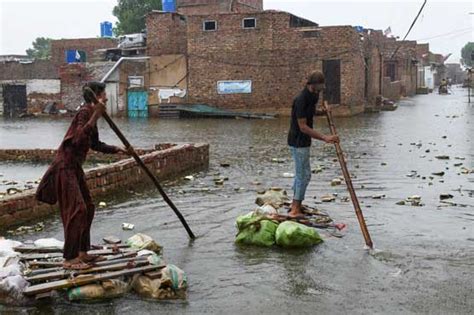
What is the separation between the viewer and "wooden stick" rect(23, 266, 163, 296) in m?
5.14

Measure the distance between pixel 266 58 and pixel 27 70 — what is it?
23.0 m

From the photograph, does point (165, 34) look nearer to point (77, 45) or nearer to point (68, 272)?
point (77, 45)

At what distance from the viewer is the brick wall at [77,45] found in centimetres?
5275

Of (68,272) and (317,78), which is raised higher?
(317,78)

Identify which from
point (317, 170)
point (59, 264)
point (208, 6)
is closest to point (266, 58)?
point (208, 6)

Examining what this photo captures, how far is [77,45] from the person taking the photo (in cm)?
5350

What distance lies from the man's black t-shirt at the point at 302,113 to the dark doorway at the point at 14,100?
36307 mm

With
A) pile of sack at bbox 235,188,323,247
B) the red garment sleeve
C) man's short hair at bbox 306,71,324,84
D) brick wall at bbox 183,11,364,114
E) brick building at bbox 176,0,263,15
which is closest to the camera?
the red garment sleeve

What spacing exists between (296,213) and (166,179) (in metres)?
4.60

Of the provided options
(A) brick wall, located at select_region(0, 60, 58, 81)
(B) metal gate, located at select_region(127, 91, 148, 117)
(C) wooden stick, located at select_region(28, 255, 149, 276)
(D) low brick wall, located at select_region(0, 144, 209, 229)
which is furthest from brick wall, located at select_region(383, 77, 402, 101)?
(C) wooden stick, located at select_region(28, 255, 149, 276)

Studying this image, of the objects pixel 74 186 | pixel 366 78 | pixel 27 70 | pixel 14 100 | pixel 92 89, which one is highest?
pixel 27 70

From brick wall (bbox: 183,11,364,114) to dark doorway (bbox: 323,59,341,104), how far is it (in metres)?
0.25

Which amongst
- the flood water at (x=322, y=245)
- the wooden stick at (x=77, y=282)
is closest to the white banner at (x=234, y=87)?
the flood water at (x=322, y=245)

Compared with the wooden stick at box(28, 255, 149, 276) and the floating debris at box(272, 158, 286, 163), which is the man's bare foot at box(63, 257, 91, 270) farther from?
the floating debris at box(272, 158, 286, 163)
